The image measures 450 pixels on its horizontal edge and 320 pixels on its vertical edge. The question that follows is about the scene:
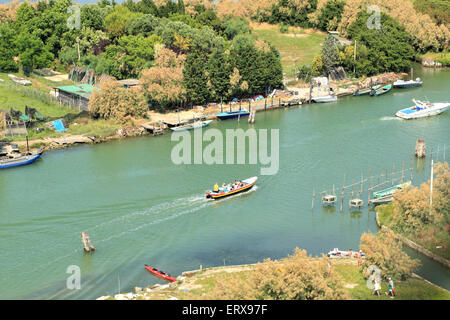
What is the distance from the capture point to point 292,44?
96875 mm

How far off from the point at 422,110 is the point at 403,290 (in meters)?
36.3

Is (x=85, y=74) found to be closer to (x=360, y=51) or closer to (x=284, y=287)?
(x=360, y=51)

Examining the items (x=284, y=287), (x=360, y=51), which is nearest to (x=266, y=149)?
(x=284, y=287)

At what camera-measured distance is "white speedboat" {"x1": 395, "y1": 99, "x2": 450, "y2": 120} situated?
209ft

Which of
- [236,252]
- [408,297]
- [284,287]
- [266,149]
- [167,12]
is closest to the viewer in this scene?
[284,287]

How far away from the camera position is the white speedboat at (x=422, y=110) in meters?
63.8

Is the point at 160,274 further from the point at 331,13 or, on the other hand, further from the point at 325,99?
the point at 331,13

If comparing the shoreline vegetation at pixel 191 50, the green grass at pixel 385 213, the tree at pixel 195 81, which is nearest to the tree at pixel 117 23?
the shoreline vegetation at pixel 191 50

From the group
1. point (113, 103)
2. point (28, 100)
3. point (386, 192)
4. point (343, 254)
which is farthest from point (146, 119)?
point (343, 254)

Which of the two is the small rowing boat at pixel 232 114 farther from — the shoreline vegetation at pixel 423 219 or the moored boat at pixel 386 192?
the shoreline vegetation at pixel 423 219

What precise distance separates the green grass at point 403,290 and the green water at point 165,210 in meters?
1.79

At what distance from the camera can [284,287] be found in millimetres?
26812

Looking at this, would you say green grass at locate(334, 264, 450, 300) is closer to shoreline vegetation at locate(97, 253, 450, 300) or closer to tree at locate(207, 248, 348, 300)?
shoreline vegetation at locate(97, 253, 450, 300)

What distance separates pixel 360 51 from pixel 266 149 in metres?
34.9
